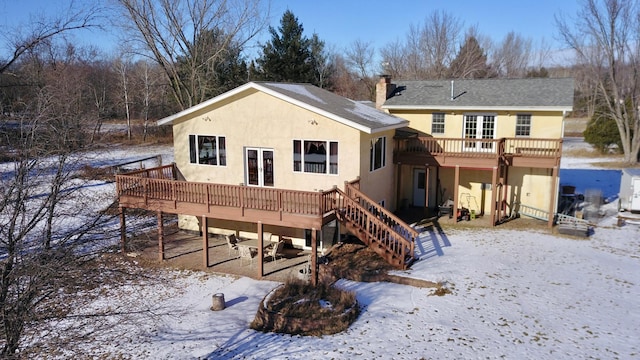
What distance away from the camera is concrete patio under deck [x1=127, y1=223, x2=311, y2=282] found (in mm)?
15906

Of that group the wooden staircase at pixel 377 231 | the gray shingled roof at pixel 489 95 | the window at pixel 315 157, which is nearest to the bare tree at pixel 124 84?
the gray shingled roof at pixel 489 95

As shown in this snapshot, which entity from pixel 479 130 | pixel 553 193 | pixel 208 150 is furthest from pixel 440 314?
pixel 479 130

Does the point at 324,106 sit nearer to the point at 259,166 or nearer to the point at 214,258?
the point at 259,166

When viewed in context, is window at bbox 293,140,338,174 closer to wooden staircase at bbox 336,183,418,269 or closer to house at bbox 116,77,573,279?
house at bbox 116,77,573,279

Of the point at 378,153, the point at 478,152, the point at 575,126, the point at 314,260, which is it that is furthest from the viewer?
the point at 575,126

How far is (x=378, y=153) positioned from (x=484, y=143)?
18.9 feet

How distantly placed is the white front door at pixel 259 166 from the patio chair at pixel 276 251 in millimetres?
2673

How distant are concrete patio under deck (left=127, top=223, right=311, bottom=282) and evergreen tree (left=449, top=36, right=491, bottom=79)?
47.4m

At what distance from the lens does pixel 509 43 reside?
7944 centimetres

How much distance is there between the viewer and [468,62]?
191 feet

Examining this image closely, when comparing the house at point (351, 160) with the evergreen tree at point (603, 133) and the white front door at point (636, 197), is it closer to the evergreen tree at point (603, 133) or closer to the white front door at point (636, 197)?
the white front door at point (636, 197)

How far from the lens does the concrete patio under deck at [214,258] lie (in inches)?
626

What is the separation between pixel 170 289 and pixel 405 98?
15.0 m

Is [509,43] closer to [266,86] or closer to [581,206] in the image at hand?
[581,206]
